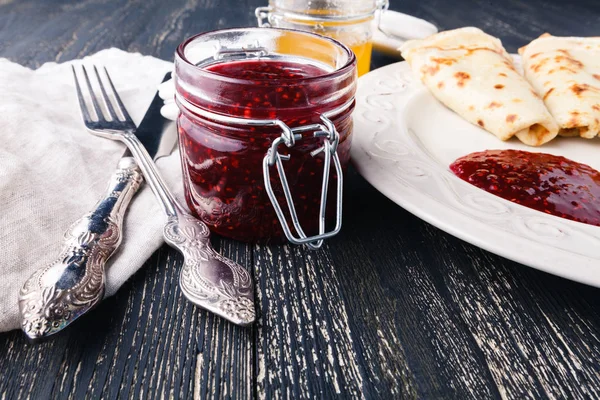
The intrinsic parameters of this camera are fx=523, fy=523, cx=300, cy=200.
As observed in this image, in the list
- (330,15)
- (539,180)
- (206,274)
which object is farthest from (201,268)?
(330,15)

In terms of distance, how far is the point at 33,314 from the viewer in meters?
0.89

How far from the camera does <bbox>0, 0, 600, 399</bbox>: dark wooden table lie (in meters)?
0.89

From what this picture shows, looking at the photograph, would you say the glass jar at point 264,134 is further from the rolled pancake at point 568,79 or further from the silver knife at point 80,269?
the rolled pancake at point 568,79

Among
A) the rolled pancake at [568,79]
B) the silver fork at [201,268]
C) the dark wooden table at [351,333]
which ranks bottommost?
the rolled pancake at [568,79]

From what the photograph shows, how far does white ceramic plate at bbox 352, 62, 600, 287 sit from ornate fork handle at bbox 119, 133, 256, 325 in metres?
0.38

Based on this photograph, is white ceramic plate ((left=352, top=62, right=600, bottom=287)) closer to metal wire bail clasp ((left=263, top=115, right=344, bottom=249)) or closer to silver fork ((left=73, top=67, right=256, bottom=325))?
metal wire bail clasp ((left=263, top=115, right=344, bottom=249))

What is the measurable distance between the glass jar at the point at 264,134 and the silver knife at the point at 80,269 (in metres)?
0.18

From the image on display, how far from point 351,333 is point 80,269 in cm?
53

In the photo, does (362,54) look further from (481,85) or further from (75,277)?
(75,277)

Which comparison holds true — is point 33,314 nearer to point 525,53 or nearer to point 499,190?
point 499,190

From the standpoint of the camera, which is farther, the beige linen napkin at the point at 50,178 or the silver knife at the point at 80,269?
the beige linen napkin at the point at 50,178

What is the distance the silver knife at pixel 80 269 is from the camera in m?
0.90

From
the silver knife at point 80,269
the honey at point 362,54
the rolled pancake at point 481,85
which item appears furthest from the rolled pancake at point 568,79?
the silver knife at point 80,269

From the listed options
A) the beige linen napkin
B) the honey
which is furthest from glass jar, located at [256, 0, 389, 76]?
the beige linen napkin
